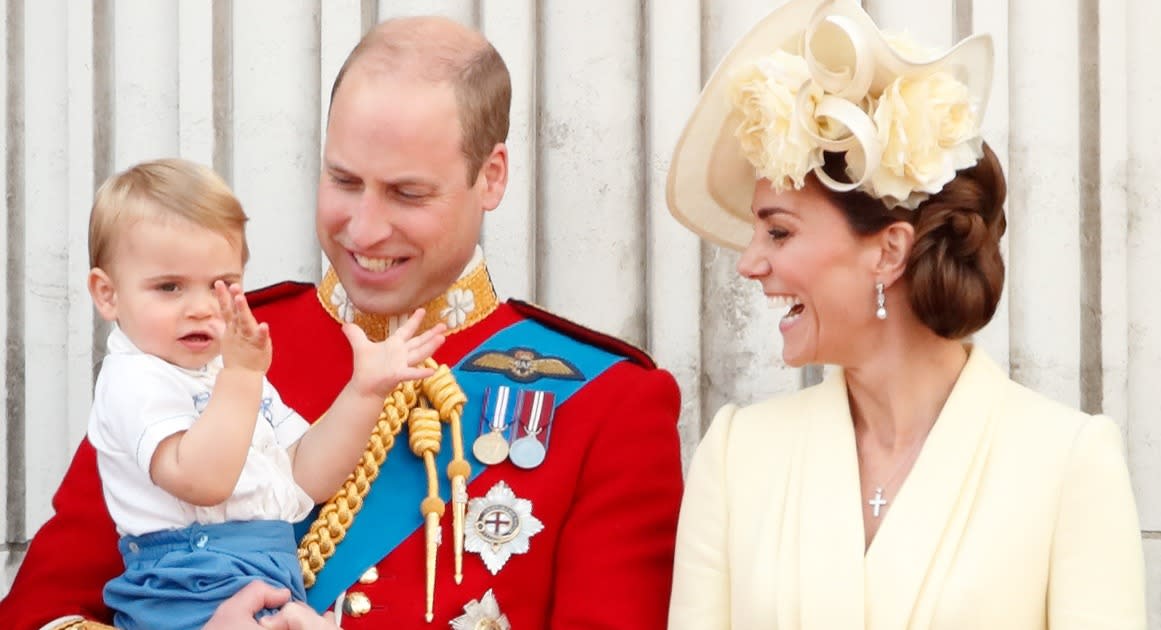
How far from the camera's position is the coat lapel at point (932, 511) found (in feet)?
9.18

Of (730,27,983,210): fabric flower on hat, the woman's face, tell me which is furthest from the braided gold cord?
(730,27,983,210): fabric flower on hat

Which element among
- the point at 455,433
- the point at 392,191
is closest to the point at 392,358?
the point at 455,433

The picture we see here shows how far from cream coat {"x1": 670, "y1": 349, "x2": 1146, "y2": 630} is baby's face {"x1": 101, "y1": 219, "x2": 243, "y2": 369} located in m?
0.80

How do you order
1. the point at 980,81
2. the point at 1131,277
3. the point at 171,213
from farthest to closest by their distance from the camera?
1. the point at 1131,277
2. the point at 980,81
3. the point at 171,213

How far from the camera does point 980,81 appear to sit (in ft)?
9.86

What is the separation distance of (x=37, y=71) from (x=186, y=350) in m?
1.35

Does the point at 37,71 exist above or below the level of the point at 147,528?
above

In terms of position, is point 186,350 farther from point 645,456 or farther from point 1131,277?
point 1131,277

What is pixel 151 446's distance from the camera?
8.96ft

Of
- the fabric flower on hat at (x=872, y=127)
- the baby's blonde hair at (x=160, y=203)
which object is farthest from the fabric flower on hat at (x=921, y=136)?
the baby's blonde hair at (x=160, y=203)

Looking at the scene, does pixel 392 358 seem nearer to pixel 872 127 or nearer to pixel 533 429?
pixel 533 429

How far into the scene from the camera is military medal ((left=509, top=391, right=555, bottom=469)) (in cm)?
310

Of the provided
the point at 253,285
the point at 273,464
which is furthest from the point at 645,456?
the point at 253,285

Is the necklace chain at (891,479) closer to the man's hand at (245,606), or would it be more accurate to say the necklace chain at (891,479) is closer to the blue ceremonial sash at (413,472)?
the blue ceremonial sash at (413,472)
